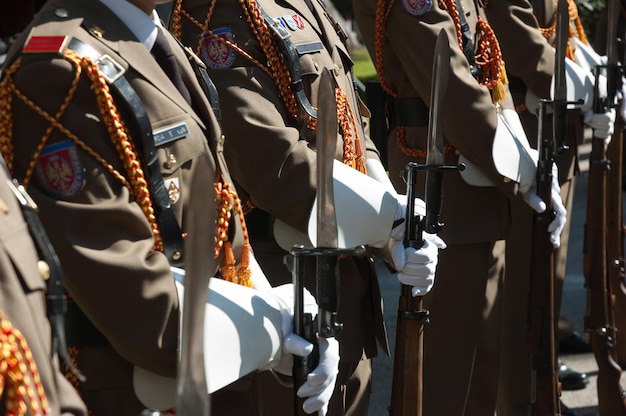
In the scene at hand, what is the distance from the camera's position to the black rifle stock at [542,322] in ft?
13.1

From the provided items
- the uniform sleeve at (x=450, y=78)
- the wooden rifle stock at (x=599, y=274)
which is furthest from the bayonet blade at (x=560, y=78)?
the wooden rifle stock at (x=599, y=274)

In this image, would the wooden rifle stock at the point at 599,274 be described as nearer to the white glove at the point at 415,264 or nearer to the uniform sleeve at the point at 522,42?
the uniform sleeve at the point at 522,42

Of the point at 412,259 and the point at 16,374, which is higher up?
the point at 16,374

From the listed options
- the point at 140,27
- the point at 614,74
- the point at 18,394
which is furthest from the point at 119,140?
the point at 614,74

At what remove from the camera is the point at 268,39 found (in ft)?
9.43

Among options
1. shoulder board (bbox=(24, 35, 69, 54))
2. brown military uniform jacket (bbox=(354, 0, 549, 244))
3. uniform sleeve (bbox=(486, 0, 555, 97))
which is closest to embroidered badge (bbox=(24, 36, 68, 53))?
shoulder board (bbox=(24, 35, 69, 54))

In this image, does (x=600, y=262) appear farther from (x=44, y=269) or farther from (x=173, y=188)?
(x=44, y=269)

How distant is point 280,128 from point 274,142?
0.14ft

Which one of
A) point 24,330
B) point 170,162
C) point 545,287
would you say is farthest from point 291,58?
point 545,287

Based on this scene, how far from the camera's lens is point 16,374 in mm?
1568

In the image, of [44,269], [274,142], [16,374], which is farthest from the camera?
[274,142]

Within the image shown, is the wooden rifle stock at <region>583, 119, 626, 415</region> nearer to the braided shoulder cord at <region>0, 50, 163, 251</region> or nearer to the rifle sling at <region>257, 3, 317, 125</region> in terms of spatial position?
the rifle sling at <region>257, 3, 317, 125</region>

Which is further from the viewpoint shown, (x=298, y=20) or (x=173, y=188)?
(x=298, y=20)

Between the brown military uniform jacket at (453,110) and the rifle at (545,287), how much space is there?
0.15m
